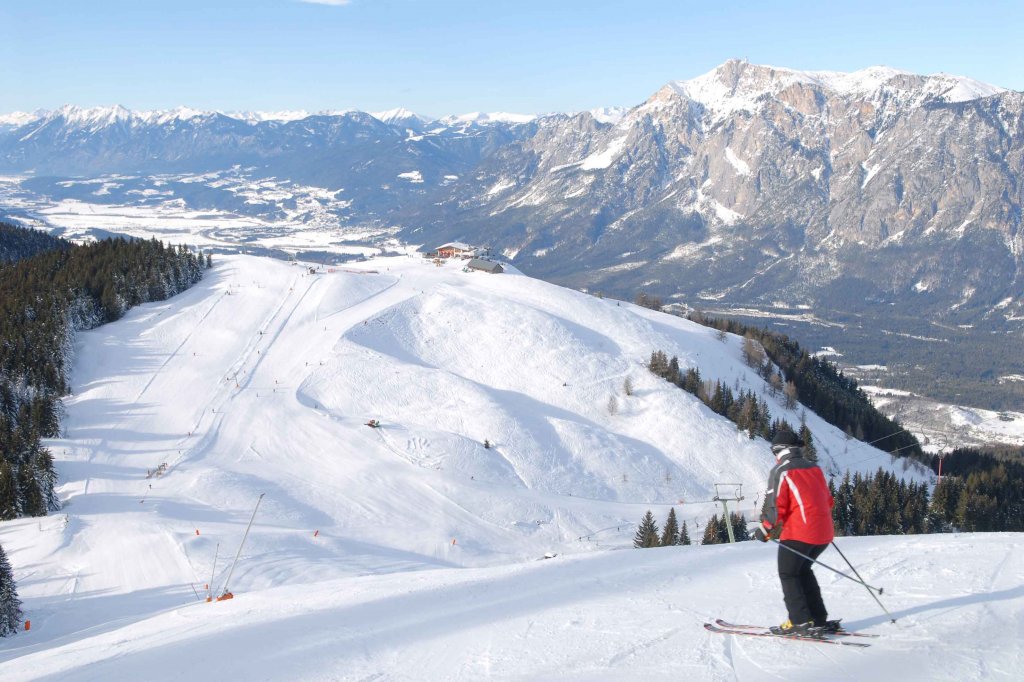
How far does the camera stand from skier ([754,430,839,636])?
1010cm

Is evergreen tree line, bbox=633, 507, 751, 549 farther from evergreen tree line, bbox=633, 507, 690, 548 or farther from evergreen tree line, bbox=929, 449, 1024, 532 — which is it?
evergreen tree line, bbox=929, 449, 1024, 532

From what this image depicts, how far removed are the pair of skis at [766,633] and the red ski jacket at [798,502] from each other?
1267 mm

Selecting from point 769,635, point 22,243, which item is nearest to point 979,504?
point 769,635

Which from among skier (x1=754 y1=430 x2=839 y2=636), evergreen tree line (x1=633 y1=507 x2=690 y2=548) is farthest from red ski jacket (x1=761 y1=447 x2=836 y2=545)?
evergreen tree line (x1=633 y1=507 x2=690 y2=548)

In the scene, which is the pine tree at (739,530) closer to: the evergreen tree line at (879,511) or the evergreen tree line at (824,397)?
the evergreen tree line at (879,511)

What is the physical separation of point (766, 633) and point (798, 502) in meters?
1.93

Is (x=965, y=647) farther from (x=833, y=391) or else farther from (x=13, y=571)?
(x=833, y=391)

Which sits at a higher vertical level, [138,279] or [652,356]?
[138,279]

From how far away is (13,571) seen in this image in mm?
30047

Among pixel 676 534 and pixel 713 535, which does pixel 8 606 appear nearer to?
pixel 676 534

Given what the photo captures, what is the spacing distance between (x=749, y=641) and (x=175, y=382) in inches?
2218

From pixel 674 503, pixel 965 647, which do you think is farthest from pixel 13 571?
pixel 674 503

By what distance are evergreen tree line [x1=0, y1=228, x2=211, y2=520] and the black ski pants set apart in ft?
129

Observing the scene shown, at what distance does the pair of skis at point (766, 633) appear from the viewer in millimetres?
9742
